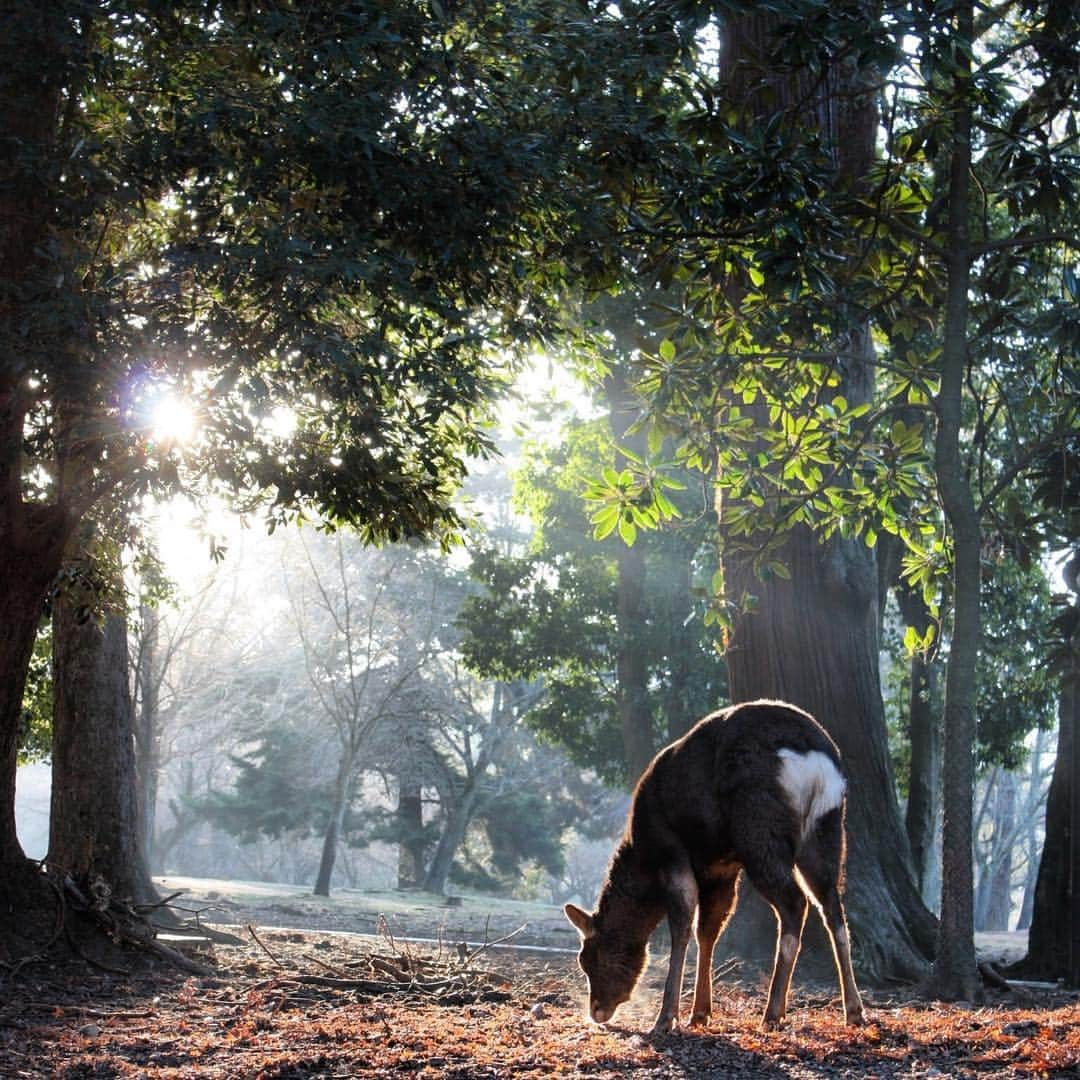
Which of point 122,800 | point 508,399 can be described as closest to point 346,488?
point 508,399

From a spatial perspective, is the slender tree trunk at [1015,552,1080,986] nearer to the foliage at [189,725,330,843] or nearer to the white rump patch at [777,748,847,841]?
the white rump patch at [777,748,847,841]

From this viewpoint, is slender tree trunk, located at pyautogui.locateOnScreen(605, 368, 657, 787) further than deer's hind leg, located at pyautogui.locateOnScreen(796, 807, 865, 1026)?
Yes

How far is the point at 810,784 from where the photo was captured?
275 inches

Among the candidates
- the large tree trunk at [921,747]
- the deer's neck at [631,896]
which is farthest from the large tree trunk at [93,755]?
the large tree trunk at [921,747]

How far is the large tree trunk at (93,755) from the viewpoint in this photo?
12750mm

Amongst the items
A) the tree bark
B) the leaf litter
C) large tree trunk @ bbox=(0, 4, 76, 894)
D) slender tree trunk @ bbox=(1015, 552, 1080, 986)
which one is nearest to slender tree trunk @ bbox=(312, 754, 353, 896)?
slender tree trunk @ bbox=(1015, 552, 1080, 986)

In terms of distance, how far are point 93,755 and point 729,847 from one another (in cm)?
792

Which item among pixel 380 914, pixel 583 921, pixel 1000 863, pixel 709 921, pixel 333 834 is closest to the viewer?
pixel 709 921

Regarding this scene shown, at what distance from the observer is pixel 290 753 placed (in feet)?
148

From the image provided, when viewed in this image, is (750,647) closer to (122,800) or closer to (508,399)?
(508,399)

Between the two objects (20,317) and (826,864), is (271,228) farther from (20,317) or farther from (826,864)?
(826,864)

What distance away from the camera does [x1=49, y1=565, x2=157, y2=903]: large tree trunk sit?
12.8m

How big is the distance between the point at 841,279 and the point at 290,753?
126ft

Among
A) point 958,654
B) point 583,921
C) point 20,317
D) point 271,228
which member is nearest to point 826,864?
point 583,921
